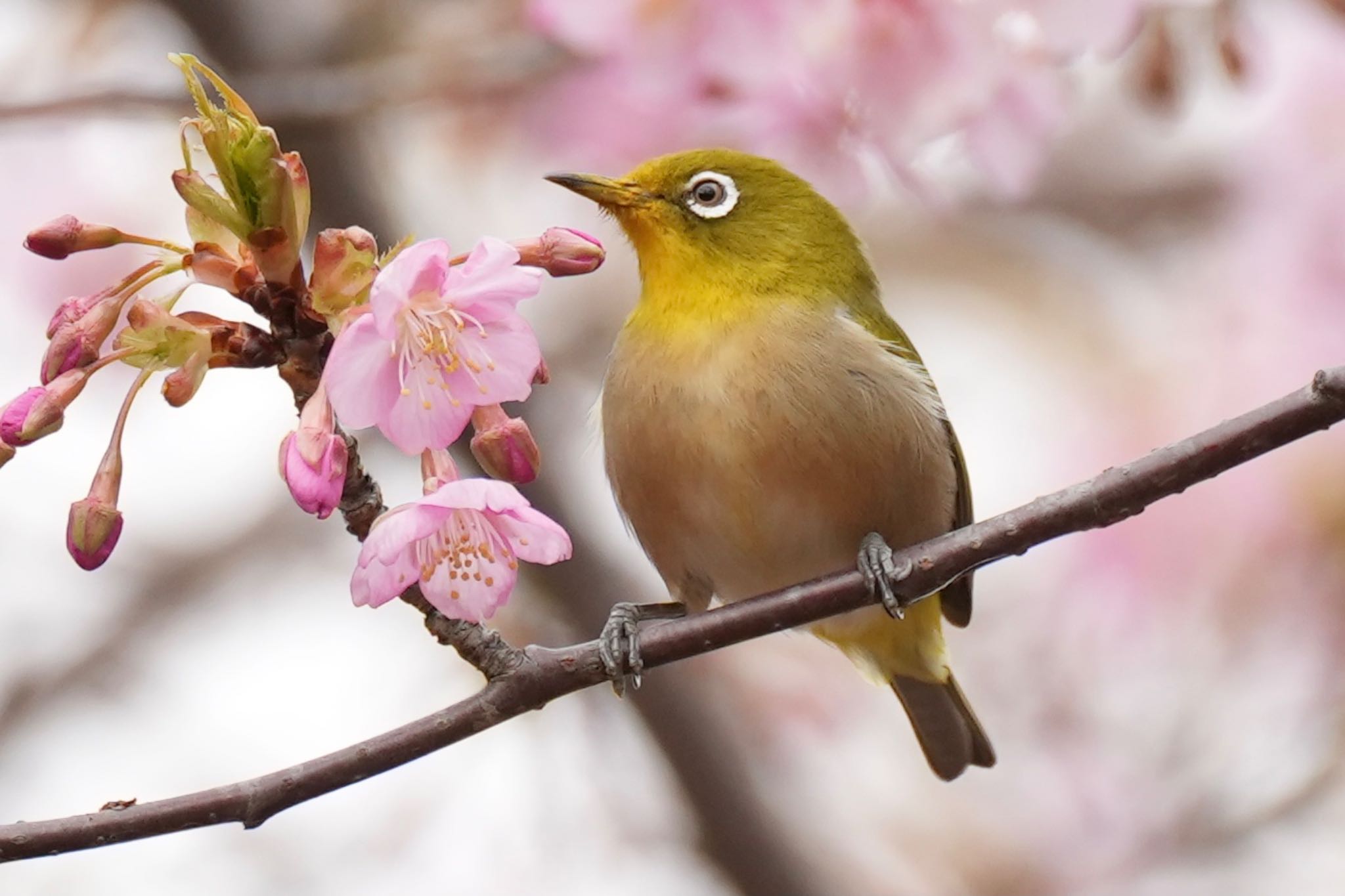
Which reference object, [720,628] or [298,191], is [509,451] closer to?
[298,191]

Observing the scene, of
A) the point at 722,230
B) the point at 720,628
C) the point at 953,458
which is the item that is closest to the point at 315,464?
the point at 720,628

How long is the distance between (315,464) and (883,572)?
132 centimetres

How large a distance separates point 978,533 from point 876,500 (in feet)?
3.11

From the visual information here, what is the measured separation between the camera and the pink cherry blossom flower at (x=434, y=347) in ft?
6.71

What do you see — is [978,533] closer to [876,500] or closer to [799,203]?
[876,500]

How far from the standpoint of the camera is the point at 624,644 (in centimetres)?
296

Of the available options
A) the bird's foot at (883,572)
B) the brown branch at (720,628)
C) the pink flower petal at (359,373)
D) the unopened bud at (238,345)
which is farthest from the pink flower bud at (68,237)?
the bird's foot at (883,572)

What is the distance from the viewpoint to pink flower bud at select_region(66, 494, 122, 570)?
2.10 m

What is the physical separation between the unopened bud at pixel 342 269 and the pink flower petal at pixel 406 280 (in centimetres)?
3

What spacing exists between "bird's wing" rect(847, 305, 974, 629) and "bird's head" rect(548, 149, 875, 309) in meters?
0.09

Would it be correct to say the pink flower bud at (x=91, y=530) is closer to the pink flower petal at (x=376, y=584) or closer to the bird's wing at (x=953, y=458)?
the pink flower petal at (x=376, y=584)

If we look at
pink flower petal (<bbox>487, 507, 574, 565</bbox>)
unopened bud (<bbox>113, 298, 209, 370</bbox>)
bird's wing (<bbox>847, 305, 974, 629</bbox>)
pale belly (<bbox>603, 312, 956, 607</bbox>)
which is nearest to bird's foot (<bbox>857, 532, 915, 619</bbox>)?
pale belly (<bbox>603, 312, 956, 607</bbox>)

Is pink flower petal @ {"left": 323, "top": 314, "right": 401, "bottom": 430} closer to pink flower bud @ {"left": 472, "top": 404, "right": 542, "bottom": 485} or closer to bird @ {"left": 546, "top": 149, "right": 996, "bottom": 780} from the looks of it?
pink flower bud @ {"left": 472, "top": 404, "right": 542, "bottom": 485}

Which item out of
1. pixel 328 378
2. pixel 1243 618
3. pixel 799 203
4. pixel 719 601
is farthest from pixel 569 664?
pixel 1243 618
